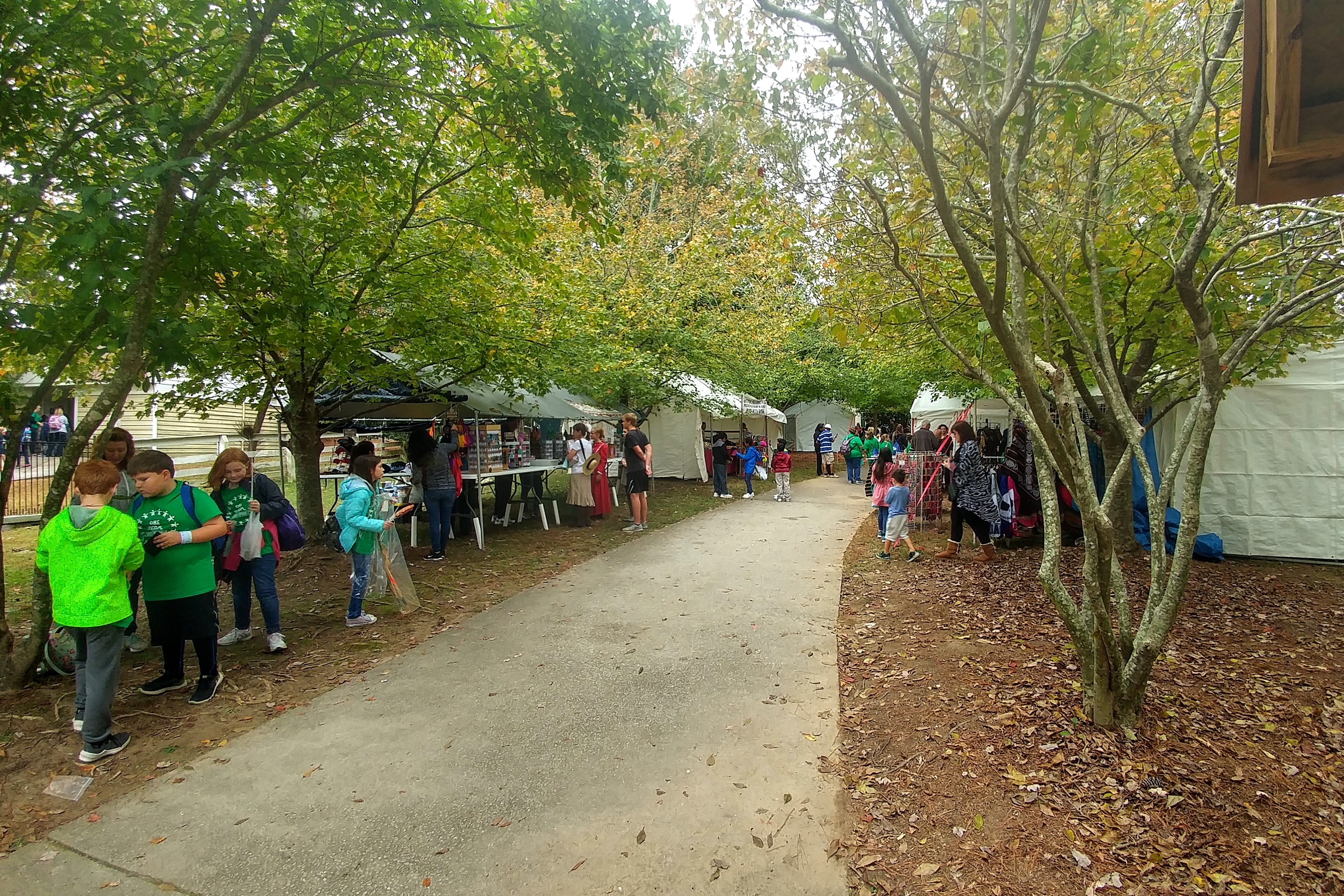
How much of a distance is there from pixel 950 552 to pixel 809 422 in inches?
1146

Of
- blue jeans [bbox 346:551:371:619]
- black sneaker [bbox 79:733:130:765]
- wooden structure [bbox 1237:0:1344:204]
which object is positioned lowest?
black sneaker [bbox 79:733:130:765]

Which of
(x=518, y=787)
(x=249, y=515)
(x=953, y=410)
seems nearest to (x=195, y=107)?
(x=249, y=515)

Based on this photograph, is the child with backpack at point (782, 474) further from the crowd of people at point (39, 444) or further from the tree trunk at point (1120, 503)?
the crowd of people at point (39, 444)

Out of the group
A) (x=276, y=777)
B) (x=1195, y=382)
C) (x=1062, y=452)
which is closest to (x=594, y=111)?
(x=1062, y=452)

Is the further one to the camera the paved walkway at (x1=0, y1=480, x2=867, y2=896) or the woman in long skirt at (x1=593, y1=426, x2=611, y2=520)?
the woman in long skirt at (x1=593, y1=426, x2=611, y2=520)

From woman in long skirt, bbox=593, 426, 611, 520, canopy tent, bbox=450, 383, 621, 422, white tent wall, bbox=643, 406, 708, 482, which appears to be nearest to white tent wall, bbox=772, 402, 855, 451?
white tent wall, bbox=643, 406, 708, 482

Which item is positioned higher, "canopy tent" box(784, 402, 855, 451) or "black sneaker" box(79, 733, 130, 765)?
"canopy tent" box(784, 402, 855, 451)

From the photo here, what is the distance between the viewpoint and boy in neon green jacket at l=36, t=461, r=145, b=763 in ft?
11.1

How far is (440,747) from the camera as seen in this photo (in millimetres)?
3666

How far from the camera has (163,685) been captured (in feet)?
14.0

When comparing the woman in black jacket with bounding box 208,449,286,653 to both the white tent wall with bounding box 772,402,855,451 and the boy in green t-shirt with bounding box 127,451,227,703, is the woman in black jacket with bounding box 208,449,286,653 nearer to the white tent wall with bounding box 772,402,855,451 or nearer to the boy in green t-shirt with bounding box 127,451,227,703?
the boy in green t-shirt with bounding box 127,451,227,703

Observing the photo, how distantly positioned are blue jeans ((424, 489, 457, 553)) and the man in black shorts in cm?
312

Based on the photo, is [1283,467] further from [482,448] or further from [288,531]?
[288,531]

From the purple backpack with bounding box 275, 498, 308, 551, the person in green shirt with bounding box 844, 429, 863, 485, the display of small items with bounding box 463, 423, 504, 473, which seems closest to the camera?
the purple backpack with bounding box 275, 498, 308, 551
